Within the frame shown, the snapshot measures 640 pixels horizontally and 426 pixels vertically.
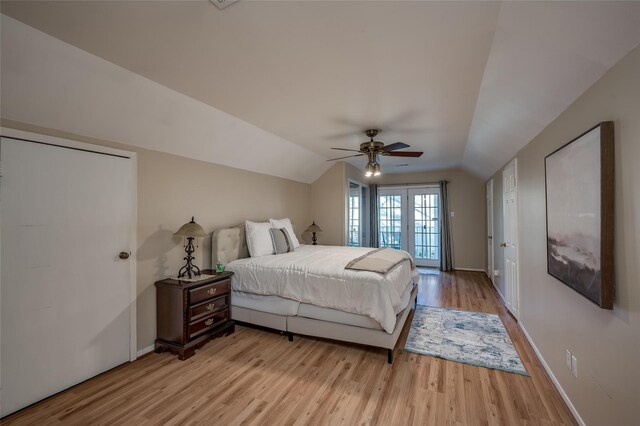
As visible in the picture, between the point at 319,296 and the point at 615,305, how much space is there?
6.75ft

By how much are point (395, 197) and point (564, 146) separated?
5.17 meters

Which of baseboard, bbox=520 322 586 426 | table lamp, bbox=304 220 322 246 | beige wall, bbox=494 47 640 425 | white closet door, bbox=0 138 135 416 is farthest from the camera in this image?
table lamp, bbox=304 220 322 246

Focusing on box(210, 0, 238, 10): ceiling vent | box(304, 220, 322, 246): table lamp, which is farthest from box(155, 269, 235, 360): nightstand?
box(304, 220, 322, 246): table lamp

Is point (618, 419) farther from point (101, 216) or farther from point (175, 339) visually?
point (101, 216)

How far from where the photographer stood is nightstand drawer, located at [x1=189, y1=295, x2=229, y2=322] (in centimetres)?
265

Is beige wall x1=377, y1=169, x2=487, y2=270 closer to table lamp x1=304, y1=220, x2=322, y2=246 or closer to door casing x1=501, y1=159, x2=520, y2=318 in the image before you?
door casing x1=501, y1=159, x2=520, y2=318

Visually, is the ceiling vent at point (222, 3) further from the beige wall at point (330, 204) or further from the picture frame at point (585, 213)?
the beige wall at point (330, 204)

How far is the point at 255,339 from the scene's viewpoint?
117 inches

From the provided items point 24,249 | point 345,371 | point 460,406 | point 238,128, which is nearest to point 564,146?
point 460,406

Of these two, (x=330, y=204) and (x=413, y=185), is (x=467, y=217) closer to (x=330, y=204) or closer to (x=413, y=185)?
(x=413, y=185)

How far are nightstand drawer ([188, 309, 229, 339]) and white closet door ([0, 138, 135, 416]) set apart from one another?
0.57 m

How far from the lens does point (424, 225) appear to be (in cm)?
678

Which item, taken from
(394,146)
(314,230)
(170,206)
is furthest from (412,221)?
(170,206)

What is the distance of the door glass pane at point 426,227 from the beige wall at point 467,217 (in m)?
0.40
